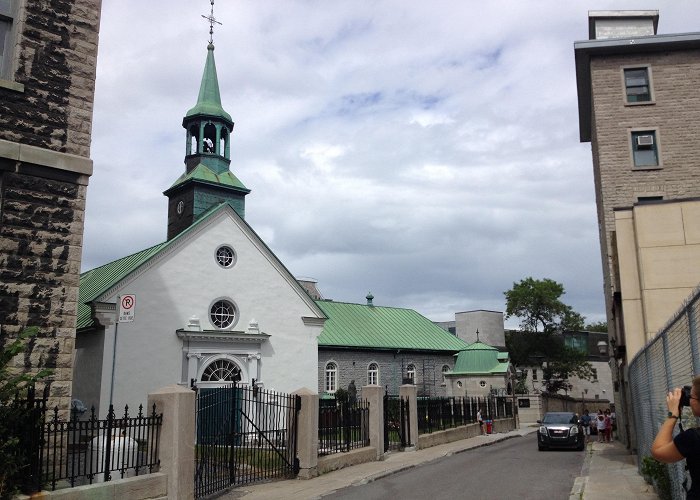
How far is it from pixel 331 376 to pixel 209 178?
14.7 meters

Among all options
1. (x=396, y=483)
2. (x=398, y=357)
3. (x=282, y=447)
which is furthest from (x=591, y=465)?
(x=398, y=357)

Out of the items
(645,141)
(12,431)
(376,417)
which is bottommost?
(376,417)

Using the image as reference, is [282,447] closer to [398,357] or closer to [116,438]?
[116,438]

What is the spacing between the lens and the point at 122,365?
2398 centimetres

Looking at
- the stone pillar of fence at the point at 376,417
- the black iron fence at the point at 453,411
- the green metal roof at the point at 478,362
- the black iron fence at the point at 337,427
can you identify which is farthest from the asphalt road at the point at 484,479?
the green metal roof at the point at 478,362

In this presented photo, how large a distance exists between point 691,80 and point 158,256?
22.1 meters

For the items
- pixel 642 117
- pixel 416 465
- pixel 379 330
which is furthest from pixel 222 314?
pixel 642 117

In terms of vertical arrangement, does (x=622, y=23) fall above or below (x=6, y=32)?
above

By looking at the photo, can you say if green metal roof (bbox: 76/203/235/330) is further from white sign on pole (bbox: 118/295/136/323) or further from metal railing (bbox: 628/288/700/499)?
metal railing (bbox: 628/288/700/499)

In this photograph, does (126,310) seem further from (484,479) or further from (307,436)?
(484,479)

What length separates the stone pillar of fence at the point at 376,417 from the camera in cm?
1931

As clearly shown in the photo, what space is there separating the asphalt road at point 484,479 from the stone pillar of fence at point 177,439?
10.7ft

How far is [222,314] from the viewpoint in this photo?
2762 centimetres

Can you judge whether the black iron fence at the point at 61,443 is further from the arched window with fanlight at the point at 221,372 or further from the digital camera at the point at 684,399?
the arched window with fanlight at the point at 221,372
